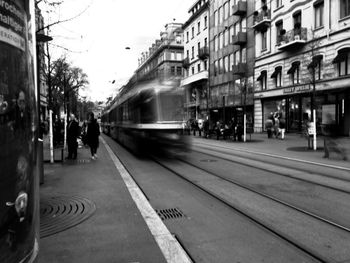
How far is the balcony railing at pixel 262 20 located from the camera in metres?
33.9

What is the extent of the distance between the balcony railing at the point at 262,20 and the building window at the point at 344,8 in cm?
951

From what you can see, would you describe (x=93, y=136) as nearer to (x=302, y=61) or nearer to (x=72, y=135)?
(x=72, y=135)

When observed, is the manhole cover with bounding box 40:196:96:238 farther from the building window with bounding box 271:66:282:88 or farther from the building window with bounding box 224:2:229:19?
the building window with bounding box 224:2:229:19

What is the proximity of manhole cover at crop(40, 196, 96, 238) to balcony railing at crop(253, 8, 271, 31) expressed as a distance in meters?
31.4

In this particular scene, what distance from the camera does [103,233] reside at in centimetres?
494

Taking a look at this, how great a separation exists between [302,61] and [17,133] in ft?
93.5

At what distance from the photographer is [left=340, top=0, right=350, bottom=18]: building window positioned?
24.4 meters

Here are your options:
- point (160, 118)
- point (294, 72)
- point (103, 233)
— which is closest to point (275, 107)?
Answer: point (294, 72)

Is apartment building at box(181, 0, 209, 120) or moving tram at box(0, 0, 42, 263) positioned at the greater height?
apartment building at box(181, 0, 209, 120)

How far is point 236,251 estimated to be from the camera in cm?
420

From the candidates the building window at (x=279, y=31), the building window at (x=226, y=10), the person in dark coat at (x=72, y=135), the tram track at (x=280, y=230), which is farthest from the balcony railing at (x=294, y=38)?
the tram track at (x=280, y=230)

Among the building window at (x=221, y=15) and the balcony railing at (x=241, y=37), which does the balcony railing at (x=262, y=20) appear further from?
the building window at (x=221, y=15)

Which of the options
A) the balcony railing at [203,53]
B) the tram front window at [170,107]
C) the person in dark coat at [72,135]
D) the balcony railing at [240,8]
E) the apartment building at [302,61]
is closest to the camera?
the tram front window at [170,107]

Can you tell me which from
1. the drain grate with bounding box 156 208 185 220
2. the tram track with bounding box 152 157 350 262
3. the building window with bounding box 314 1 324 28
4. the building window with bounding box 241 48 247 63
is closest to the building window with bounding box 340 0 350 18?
the building window with bounding box 314 1 324 28
